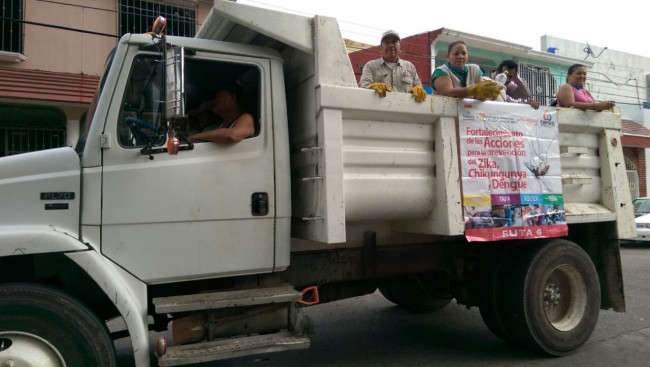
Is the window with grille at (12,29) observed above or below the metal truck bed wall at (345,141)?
above

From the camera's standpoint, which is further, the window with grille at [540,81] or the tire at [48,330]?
the window with grille at [540,81]

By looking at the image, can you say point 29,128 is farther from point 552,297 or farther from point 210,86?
point 552,297

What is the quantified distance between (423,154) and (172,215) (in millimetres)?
1931

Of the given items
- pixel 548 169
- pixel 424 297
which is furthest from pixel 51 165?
pixel 424 297

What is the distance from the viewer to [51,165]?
9.50 feet

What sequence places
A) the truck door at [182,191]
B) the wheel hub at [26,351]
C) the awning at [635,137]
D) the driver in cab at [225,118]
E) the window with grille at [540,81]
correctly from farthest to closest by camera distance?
1. the awning at [635,137]
2. the window with grille at [540,81]
3. the driver in cab at [225,118]
4. the truck door at [182,191]
5. the wheel hub at [26,351]

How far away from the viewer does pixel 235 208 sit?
3.25 m

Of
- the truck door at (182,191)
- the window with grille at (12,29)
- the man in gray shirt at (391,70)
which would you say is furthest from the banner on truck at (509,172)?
the window with grille at (12,29)

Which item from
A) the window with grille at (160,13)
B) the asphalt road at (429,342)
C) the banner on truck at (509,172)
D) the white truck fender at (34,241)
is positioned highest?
the window with grille at (160,13)

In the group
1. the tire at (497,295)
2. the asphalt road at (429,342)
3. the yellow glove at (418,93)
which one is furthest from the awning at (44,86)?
the tire at (497,295)

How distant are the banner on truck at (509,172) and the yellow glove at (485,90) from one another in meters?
0.08

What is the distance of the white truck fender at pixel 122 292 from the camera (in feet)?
9.21

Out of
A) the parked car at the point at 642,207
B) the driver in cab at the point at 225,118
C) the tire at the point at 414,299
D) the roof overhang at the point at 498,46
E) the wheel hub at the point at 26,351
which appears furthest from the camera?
the roof overhang at the point at 498,46

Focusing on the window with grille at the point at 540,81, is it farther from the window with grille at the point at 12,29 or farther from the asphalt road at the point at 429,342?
→ the window with grille at the point at 12,29
